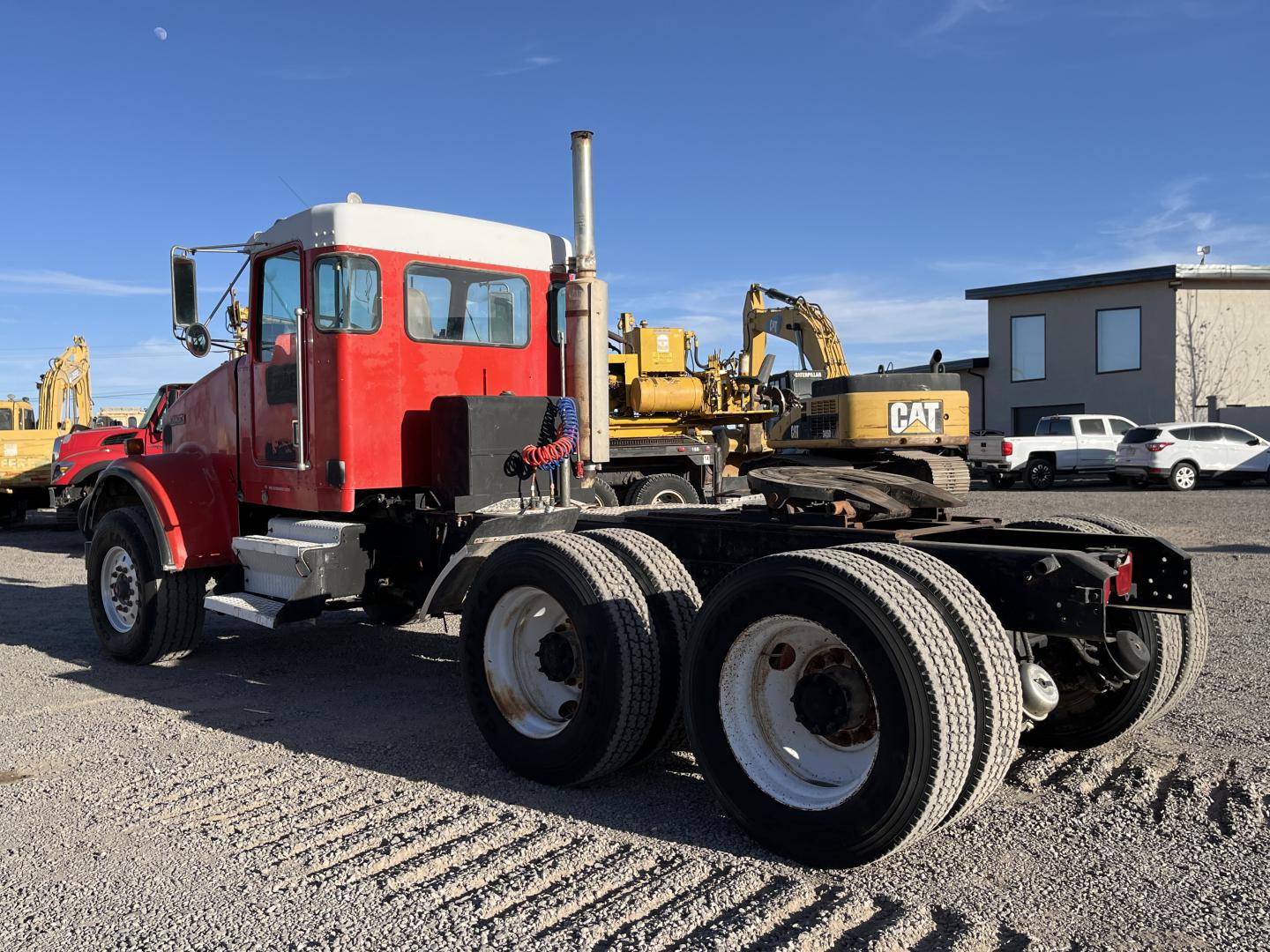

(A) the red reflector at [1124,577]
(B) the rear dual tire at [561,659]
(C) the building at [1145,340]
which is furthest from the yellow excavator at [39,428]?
(C) the building at [1145,340]

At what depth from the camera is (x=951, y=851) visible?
12.3ft

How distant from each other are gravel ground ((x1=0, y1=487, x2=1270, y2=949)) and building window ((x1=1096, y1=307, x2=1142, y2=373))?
2739 centimetres

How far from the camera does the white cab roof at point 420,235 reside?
249 inches

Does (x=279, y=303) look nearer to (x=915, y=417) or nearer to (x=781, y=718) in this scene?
(x=781, y=718)

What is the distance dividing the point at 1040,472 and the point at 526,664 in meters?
23.4

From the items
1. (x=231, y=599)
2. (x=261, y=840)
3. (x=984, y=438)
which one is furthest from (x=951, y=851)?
(x=984, y=438)

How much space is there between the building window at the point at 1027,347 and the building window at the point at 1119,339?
71.1 inches

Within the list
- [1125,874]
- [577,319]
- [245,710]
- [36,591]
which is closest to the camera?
[1125,874]

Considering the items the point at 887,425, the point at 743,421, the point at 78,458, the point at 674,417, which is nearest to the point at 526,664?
the point at 674,417

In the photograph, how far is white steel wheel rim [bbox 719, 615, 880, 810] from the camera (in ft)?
12.4

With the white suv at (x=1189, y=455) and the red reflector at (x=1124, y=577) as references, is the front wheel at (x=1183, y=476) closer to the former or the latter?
the white suv at (x=1189, y=455)

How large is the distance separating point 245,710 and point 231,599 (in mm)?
886

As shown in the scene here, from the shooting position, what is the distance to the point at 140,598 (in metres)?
7.11

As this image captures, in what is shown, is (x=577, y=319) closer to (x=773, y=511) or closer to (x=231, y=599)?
(x=773, y=511)
